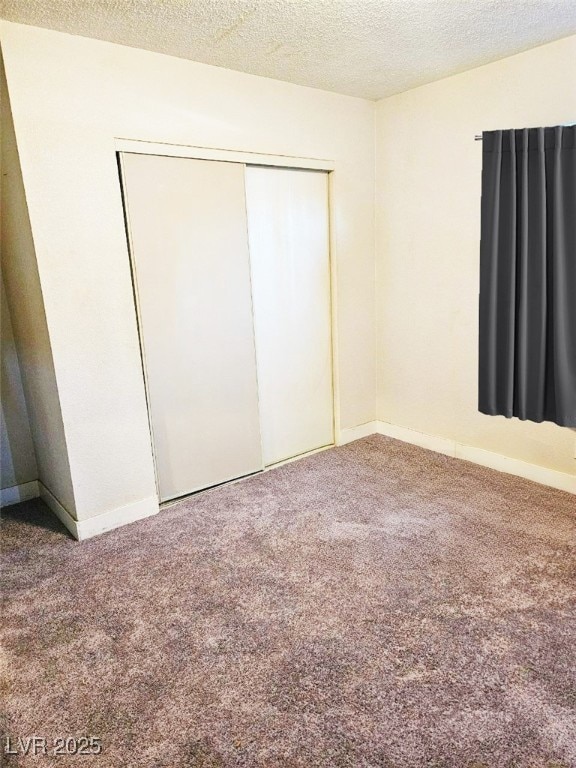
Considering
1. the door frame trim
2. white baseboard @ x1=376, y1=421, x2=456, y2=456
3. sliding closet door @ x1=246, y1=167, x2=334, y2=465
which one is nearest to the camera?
the door frame trim

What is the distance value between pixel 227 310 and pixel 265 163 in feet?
3.01

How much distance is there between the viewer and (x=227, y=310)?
2873 mm

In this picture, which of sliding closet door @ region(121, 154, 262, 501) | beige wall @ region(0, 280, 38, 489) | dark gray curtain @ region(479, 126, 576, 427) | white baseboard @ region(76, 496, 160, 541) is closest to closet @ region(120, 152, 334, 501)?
sliding closet door @ region(121, 154, 262, 501)

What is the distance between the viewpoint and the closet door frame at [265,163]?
95.8 inches

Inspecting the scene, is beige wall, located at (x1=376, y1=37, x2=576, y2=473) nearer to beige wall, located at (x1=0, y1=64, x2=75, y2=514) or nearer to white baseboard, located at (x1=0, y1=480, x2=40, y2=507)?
beige wall, located at (x1=0, y1=64, x2=75, y2=514)

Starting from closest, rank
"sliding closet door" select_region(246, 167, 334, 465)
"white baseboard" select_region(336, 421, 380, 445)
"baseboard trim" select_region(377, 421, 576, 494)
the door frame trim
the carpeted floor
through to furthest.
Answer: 1. the carpeted floor
2. the door frame trim
3. "baseboard trim" select_region(377, 421, 576, 494)
4. "sliding closet door" select_region(246, 167, 334, 465)
5. "white baseboard" select_region(336, 421, 380, 445)

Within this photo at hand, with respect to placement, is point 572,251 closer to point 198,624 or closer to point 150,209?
point 150,209

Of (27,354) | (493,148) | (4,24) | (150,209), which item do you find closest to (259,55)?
(150,209)

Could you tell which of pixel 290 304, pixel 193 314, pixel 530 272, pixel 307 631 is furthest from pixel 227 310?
pixel 307 631

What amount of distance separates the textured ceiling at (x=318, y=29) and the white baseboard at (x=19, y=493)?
2423mm

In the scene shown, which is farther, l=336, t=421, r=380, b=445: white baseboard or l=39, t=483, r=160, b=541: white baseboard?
l=336, t=421, r=380, b=445: white baseboard

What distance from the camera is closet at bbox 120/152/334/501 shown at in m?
2.58

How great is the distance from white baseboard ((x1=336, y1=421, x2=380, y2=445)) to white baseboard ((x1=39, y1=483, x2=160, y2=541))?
1477 mm

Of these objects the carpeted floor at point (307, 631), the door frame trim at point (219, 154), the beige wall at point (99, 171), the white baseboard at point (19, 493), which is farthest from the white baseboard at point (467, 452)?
the white baseboard at point (19, 493)
